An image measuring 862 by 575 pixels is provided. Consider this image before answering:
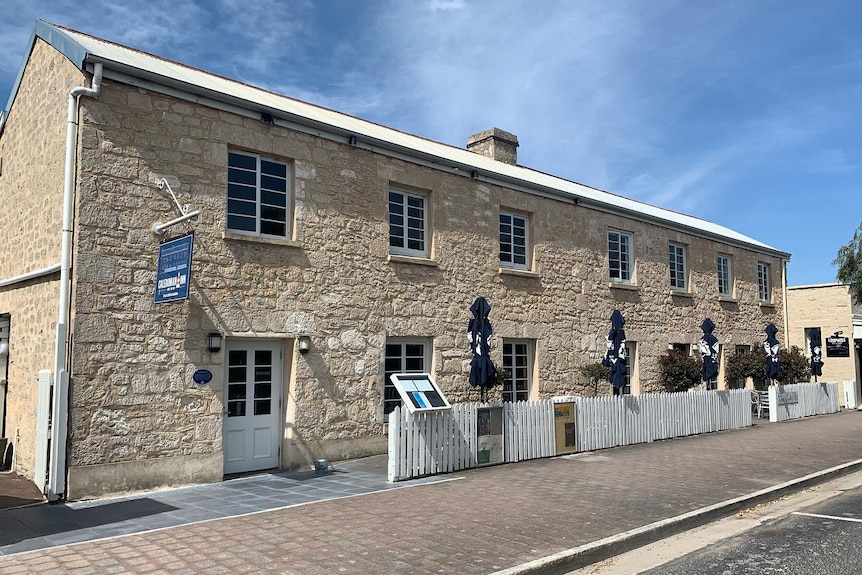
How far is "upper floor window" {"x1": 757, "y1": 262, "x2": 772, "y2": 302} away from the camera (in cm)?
2342

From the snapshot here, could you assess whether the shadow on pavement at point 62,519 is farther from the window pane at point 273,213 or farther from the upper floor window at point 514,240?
the upper floor window at point 514,240

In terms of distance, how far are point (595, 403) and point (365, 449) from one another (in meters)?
4.48

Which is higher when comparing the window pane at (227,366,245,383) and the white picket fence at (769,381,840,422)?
the window pane at (227,366,245,383)

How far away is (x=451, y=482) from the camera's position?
9.69 m

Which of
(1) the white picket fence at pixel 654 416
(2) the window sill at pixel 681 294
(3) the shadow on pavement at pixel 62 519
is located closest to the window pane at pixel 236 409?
(3) the shadow on pavement at pixel 62 519

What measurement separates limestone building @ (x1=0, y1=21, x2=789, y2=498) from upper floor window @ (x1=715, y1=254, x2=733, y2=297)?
8.81 meters

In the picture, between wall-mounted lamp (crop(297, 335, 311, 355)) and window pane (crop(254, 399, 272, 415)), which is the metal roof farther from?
window pane (crop(254, 399, 272, 415))

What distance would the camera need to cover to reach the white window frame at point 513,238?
14734mm

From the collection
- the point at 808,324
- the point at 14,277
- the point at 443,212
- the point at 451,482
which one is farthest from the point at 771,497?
the point at 808,324

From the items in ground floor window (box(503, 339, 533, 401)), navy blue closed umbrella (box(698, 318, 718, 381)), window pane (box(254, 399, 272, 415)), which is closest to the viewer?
window pane (box(254, 399, 272, 415))

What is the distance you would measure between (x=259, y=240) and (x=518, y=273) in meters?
6.04

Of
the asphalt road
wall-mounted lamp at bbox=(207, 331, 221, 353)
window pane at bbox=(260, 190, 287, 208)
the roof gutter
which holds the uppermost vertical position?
the roof gutter

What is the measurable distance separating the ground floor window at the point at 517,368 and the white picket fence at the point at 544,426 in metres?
1.96

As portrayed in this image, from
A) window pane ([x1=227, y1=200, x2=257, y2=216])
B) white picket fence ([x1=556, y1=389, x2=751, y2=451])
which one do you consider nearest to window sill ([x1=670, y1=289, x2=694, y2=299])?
white picket fence ([x1=556, y1=389, x2=751, y2=451])
